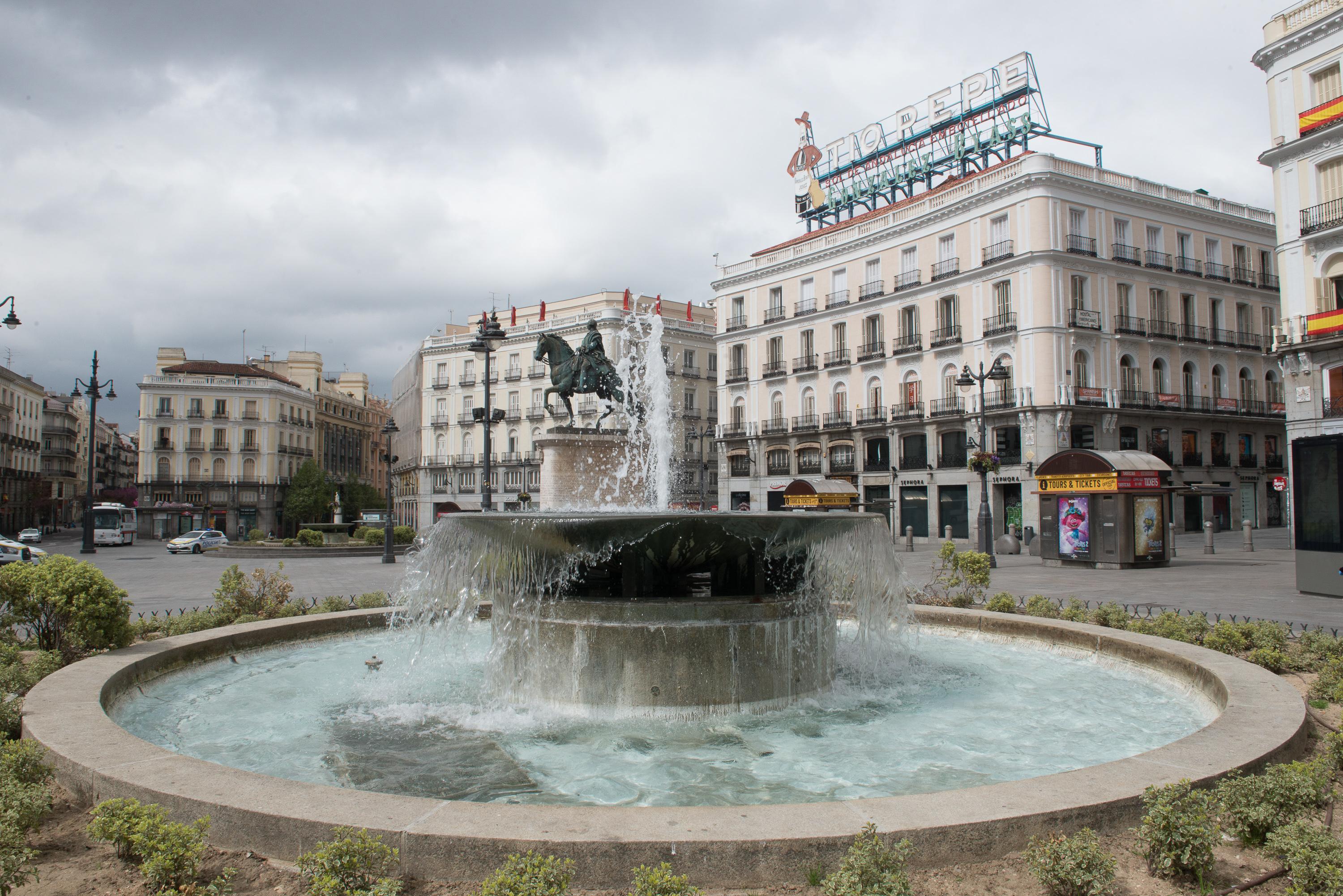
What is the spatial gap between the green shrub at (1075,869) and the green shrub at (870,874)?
0.52 meters

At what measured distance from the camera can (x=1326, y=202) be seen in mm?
27125

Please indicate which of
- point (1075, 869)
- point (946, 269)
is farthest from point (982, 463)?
point (1075, 869)

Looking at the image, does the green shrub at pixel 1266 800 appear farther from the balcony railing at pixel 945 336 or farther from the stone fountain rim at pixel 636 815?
the balcony railing at pixel 945 336

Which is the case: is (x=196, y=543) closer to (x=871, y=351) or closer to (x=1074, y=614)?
(x=871, y=351)

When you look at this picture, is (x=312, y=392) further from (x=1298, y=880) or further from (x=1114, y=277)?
(x=1298, y=880)

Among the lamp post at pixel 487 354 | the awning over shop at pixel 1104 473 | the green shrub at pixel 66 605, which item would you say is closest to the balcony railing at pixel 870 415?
the awning over shop at pixel 1104 473

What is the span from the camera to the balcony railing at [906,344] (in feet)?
140

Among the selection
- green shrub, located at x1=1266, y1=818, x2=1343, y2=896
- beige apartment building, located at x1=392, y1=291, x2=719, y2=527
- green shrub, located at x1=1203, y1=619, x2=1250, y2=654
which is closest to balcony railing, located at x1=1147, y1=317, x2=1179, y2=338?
beige apartment building, located at x1=392, y1=291, x2=719, y2=527

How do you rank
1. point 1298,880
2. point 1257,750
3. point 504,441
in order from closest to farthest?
1. point 1298,880
2. point 1257,750
3. point 504,441

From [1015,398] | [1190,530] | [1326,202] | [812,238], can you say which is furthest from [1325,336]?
[812,238]

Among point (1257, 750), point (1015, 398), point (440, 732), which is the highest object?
point (1015, 398)

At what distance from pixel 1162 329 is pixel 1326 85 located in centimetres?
1467

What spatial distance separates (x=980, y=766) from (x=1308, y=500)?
37.2 ft

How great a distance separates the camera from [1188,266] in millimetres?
41625
